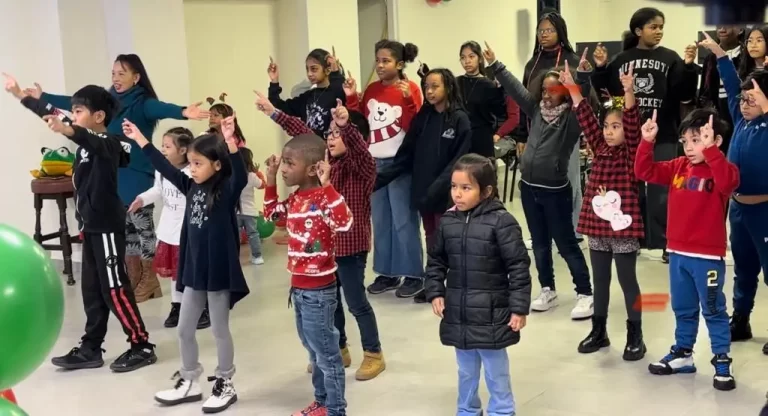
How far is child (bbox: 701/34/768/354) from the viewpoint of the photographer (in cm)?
363

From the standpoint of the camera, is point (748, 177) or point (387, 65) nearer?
point (748, 177)

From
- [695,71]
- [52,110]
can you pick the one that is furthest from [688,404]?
[52,110]

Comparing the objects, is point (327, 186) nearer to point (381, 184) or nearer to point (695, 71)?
point (381, 184)

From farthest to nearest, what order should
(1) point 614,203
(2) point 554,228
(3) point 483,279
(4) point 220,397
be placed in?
1. (2) point 554,228
2. (1) point 614,203
3. (4) point 220,397
4. (3) point 483,279

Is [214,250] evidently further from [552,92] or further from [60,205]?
[60,205]

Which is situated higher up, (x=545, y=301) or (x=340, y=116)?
(x=340, y=116)

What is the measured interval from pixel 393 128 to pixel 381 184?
1.13 feet

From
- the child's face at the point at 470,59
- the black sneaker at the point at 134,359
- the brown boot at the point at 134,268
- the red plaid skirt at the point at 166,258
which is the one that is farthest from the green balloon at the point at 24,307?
the child's face at the point at 470,59

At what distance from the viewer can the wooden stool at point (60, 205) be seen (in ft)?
18.5

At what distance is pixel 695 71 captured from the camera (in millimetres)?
5062

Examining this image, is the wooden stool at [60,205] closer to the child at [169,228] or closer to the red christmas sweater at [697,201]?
the child at [169,228]

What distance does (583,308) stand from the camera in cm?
450

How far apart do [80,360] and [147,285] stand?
3.97ft

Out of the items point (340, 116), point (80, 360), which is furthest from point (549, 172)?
point (80, 360)
